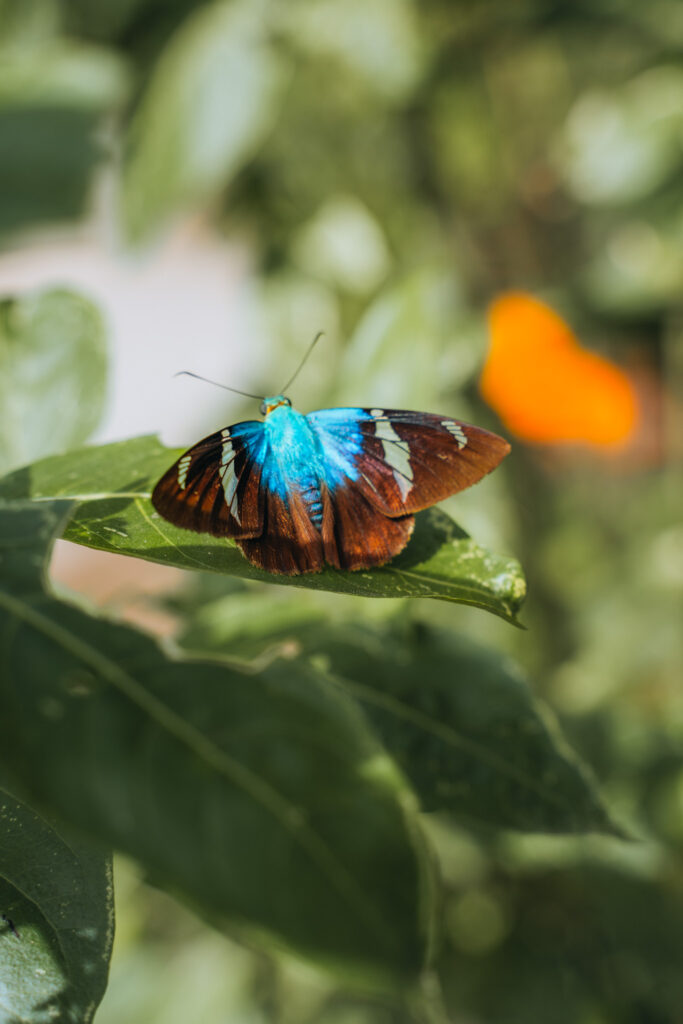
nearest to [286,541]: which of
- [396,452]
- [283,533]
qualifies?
[283,533]

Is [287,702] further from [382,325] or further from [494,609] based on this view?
[382,325]

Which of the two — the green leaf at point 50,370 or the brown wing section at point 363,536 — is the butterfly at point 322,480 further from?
the green leaf at point 50,370

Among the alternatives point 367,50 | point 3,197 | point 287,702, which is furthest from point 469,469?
point 367,50

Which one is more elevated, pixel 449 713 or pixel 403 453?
pixel 403 453

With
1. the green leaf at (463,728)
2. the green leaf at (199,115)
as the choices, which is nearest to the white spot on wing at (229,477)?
the green leaf at (463,728)

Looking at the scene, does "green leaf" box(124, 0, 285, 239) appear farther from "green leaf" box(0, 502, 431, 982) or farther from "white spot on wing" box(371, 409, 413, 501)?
"green leaf" box(0, 502, 431, 982)

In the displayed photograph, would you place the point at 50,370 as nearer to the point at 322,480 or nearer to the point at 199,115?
the point at 322,480

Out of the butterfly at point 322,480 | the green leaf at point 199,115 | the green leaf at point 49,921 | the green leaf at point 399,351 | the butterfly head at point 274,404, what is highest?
the green leaf at point 199,115
